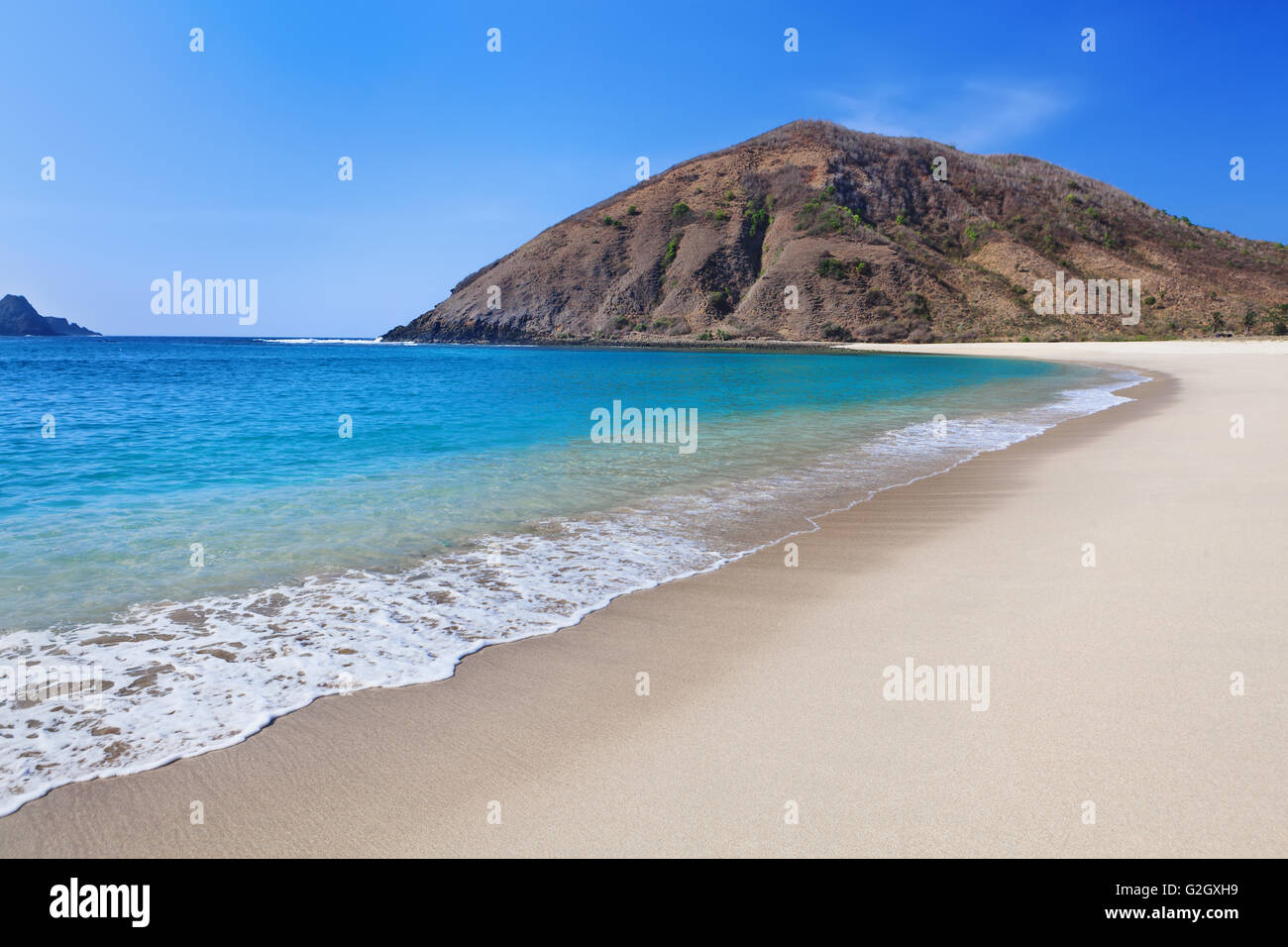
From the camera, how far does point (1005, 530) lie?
7.12 meters

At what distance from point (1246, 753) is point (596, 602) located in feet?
12.4

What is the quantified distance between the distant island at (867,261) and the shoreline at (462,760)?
83.0 m

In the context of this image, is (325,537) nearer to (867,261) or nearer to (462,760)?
(462,760)

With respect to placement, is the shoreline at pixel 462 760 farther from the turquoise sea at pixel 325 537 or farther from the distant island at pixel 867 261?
the distant island at pixel 867 261

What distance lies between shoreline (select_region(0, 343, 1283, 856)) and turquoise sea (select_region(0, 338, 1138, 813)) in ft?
0.75

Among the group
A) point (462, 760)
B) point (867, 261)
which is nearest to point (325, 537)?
point (462, 760)

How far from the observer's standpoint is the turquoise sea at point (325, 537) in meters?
4.07

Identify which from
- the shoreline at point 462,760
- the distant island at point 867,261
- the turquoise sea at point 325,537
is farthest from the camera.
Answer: the distant island at point 867,261

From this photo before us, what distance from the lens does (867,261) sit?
300 ft

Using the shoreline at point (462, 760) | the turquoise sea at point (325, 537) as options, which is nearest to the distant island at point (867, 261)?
the turquoise sea at point (325, 537)

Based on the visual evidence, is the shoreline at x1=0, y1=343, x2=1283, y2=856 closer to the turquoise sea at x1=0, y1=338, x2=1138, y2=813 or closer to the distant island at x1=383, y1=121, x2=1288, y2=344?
the turquoise sea at x1=0, y1=338, x2=1138, y2=813

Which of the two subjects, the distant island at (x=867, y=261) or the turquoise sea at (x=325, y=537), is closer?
the turquoise sea at (x=325, y=537)

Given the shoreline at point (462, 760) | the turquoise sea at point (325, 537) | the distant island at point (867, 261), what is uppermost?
the distant island at point (867, 261)
